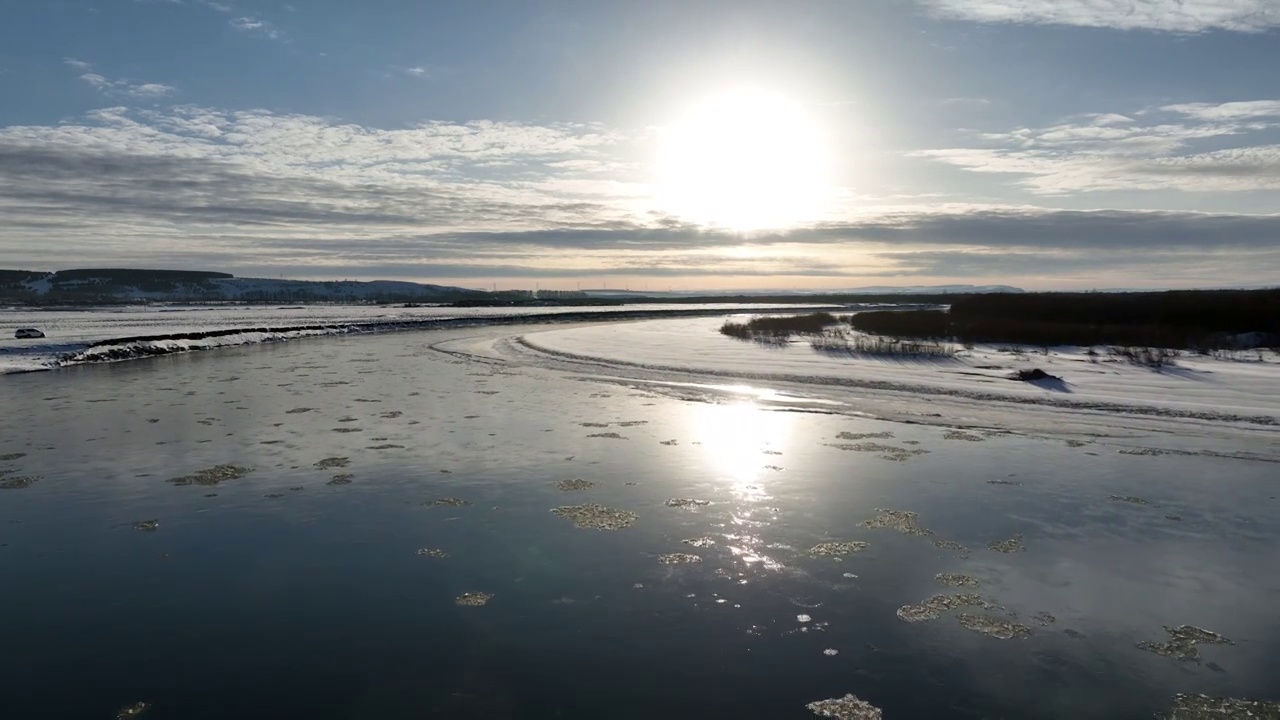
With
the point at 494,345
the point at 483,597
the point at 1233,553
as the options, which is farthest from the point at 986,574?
the point at 494,345

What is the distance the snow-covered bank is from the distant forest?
4.41 m

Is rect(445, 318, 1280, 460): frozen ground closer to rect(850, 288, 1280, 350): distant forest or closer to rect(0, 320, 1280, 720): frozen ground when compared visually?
rect(0, 320, 1280, 720): frozen ground

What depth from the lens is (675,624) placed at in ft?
24.3

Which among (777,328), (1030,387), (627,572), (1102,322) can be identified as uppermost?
(1102,322)

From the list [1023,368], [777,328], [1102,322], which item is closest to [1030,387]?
[1023,368]

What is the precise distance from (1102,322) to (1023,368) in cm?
2536

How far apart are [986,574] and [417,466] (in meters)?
9.96

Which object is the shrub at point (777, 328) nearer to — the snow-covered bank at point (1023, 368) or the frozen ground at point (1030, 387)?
the snow-covered bank at point (1023, 368)

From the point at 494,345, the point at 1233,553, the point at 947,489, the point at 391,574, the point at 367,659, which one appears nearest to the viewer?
the point at 367,659

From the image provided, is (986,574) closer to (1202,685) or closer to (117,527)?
(1202,685)

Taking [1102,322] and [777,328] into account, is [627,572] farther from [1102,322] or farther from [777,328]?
[1102,322]

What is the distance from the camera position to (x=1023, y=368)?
96.1 feet

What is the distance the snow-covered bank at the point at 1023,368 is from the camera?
20.9m

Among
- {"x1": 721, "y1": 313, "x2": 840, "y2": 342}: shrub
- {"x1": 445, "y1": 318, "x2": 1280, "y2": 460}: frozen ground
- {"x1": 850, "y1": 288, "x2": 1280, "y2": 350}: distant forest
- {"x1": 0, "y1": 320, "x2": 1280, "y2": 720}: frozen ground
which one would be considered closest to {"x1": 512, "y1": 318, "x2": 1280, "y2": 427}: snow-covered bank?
{"x1": 445, "y1": 318, "x2": 1280, "y2": 460}: frozen ground
